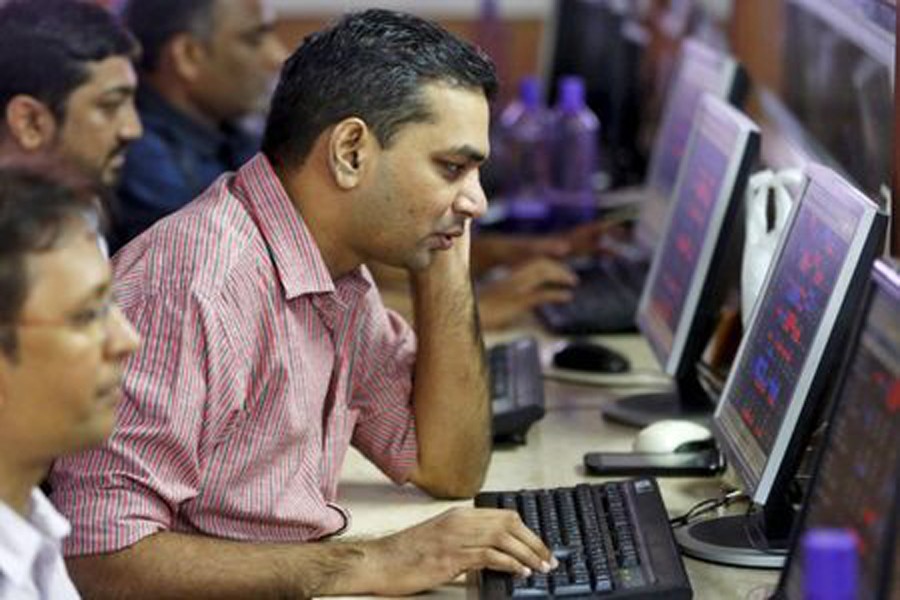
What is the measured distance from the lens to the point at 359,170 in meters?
2.17

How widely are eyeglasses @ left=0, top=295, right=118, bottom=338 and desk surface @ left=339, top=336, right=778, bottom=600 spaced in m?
0.50

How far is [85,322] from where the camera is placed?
→ 1.67m

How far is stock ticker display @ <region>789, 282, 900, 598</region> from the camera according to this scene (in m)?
1.53

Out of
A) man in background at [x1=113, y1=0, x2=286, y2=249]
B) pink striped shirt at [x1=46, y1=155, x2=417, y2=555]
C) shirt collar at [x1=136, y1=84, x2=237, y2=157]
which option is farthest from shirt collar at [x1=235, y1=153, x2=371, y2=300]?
shirt collar at [x1=136, y1=84, x2=237, y2=157]

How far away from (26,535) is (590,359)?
1.45 m

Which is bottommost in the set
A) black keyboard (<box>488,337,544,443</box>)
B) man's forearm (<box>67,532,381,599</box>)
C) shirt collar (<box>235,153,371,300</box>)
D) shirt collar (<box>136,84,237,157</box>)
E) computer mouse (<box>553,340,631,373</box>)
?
shirt collar (<box>136,84,237,157</box>)

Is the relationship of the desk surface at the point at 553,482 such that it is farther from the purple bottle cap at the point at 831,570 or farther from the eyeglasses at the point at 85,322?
the purple bottle cap at the point at 831,570

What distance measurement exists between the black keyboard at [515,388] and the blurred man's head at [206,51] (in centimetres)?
141

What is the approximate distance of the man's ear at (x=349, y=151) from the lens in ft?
7.09

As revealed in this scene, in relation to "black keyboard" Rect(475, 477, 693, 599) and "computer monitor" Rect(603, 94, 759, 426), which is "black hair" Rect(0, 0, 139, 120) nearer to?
"computer monitor" Rect(603, 94, 759, 426)

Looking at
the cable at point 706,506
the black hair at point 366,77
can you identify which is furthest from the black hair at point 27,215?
the cable at point 706,506

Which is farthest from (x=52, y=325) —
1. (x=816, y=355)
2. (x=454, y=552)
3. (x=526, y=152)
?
(x=526, y=152)

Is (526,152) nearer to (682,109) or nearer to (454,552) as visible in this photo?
(682,109)

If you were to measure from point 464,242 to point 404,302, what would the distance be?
2.75ft
